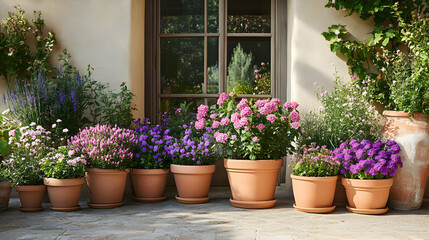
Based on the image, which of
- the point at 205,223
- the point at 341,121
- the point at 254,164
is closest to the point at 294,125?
the point at 254,164

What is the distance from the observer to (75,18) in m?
4.88

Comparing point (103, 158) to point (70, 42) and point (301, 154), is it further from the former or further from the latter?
point (301, 154)

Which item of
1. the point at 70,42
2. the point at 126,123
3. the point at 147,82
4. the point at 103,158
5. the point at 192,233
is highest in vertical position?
the point at 70,42

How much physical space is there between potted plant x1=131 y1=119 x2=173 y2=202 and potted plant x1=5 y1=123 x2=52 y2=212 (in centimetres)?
83

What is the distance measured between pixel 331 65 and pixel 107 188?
2522mm

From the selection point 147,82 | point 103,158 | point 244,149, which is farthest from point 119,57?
point 244,149

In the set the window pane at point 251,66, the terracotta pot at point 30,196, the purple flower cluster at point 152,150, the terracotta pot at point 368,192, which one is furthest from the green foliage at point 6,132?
the terracotta pot at point 368,192

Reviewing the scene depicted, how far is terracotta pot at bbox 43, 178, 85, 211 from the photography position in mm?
3992

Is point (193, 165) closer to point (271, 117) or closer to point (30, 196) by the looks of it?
point (271, 117)

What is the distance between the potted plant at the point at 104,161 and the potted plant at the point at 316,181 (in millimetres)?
1551

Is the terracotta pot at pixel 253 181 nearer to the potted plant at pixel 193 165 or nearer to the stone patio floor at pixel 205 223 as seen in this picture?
the stone patio floor at pixel 205 223

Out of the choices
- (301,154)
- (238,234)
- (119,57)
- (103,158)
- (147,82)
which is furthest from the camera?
(147,82)

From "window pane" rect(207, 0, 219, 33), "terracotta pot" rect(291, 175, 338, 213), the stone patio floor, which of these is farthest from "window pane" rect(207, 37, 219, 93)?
"terracotta pot" rect(291, 175, 338, 213)

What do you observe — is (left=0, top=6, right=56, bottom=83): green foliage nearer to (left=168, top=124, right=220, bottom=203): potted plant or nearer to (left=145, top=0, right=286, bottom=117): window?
(left=145, top=0, right=286, bottom=117): window
